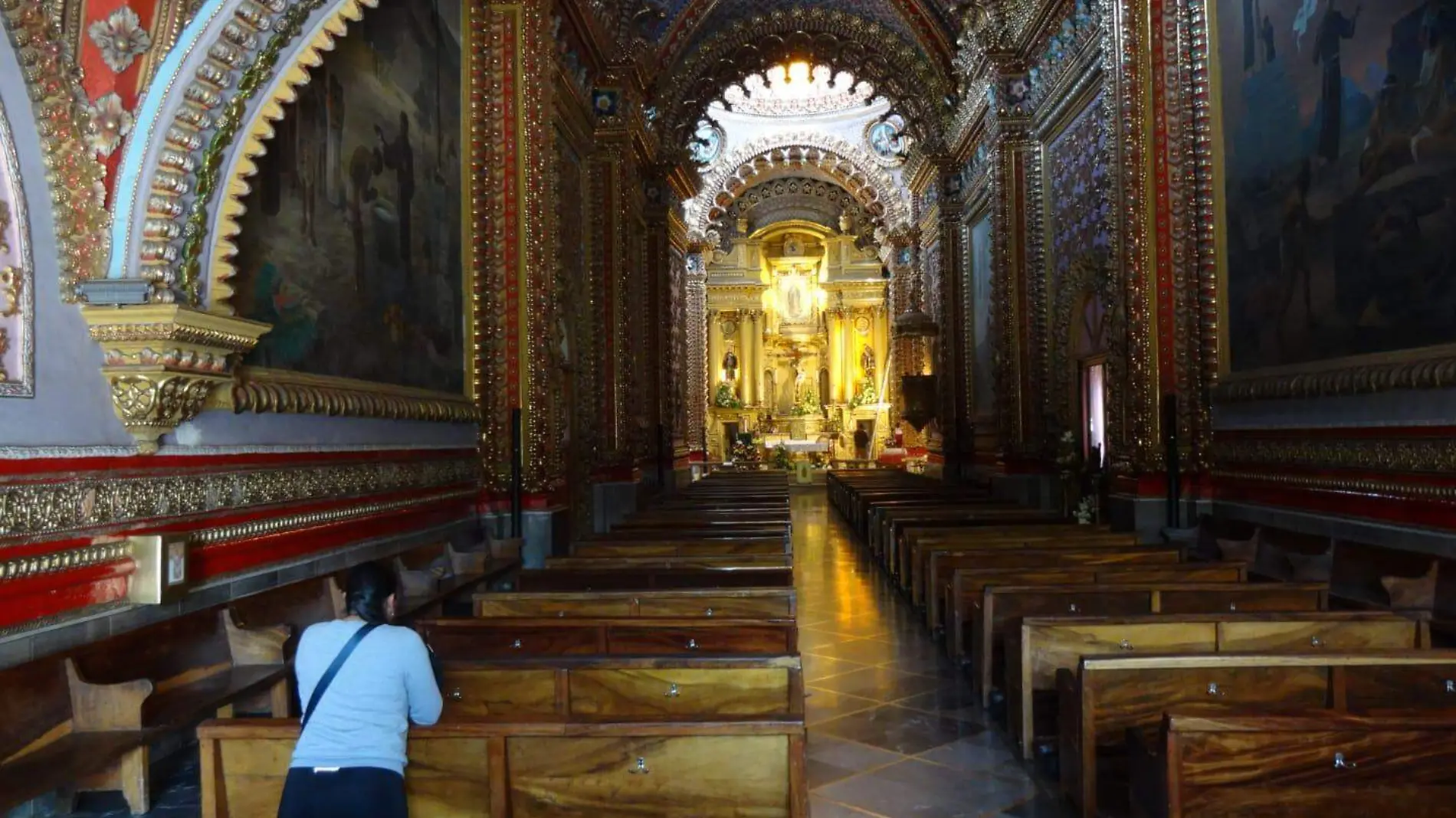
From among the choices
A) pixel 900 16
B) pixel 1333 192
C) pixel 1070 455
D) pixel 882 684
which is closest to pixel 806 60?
pixel 900 16

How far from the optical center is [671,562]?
6797 millimetres

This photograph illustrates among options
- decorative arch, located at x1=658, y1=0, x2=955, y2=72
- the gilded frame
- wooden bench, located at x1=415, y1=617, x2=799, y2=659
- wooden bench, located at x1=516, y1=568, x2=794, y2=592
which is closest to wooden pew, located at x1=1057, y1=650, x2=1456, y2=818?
wooden bench, located at x1=415, y1=617, x2=799, y2=659

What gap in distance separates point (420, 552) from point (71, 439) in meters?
3.23

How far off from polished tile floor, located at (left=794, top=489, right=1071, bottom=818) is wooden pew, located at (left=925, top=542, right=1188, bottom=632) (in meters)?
0.42

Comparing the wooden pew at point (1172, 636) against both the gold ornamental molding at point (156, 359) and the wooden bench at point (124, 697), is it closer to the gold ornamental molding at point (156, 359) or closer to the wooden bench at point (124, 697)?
the wooden bench at point (124, 697)

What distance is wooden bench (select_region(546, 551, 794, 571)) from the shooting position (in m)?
6.61

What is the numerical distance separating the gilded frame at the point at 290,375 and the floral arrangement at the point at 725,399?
25334 mm

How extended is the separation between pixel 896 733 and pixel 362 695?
10.5 ft

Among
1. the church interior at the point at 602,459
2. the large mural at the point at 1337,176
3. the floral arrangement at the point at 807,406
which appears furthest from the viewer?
the floral arrangement at the point at 807,406

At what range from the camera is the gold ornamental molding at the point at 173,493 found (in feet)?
11.7

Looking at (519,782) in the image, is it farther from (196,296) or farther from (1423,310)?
(1423,310)

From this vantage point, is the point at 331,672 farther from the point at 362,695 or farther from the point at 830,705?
the point at 830,705

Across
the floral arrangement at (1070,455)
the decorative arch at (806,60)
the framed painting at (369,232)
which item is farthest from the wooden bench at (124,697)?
the decorative arch at (806,60)

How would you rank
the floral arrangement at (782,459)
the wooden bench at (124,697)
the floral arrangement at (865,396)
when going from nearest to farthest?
the wooden bench at (124,697) → the floral arrangement at (782,459) → the floral arrangement at (865,396)
